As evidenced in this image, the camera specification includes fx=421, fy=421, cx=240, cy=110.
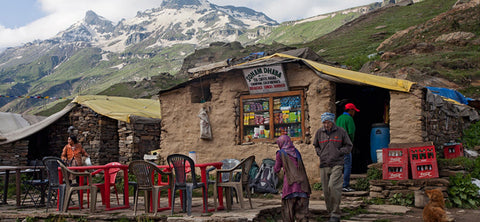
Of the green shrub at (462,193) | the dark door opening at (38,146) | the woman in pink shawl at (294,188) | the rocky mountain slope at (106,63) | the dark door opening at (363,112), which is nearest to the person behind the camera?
the woman in pink shawl at (294,188)

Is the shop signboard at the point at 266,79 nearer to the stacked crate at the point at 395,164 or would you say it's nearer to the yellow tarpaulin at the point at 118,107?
the stacked crate at the point at 395,164

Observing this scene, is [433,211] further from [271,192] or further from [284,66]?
[284,66]

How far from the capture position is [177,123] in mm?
11297

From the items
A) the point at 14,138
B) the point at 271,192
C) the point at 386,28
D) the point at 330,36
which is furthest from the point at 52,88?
the point at 271,192

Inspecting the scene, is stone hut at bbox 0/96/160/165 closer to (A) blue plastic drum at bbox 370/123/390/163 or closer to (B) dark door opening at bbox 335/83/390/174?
(B) dark door opening at bbox 335/83/390/174

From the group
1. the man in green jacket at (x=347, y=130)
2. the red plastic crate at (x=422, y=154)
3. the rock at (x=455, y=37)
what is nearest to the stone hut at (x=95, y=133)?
the man in green jacket at (x=347, y=130)

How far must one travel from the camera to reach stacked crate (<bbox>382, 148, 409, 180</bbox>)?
25.9 feet

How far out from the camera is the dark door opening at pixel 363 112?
1121 centimetres

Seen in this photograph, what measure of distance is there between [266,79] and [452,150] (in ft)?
16.1

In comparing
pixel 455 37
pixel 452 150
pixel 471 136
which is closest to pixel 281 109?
pixel 452 150

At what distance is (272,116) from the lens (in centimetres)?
1020

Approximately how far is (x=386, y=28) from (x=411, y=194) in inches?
1693

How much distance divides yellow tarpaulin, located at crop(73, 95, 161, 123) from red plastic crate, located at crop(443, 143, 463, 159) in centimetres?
929

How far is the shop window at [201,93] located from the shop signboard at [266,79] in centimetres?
163
